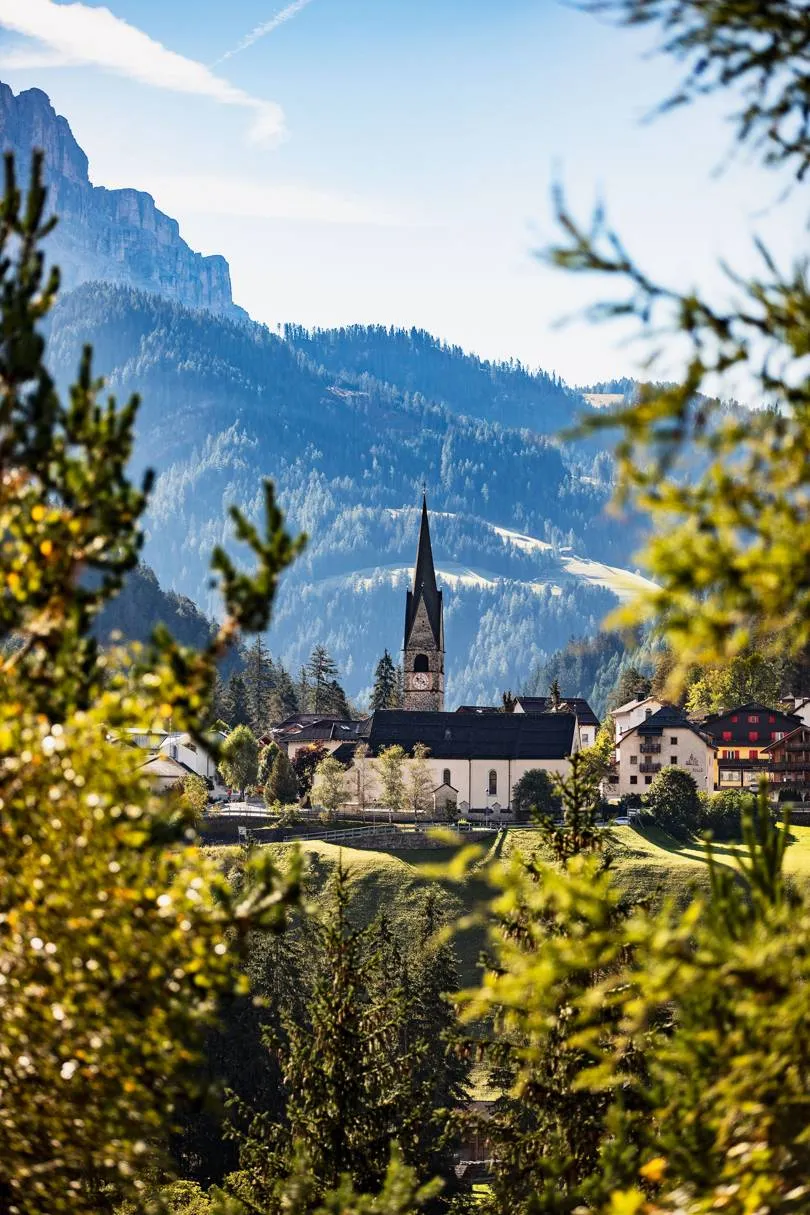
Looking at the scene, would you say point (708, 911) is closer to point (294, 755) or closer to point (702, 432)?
point (702, 432)

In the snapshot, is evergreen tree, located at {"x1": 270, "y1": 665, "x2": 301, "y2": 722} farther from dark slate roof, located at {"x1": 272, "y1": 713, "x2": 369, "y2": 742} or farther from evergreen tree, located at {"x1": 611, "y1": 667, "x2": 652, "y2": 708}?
evergreen tree, located at {"x1": 611, "y1": 667, "x2": 652, "y2": 708}

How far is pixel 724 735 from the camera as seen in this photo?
119 metres

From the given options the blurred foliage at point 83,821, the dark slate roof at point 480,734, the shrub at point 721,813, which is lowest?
the shrub at point 721,813

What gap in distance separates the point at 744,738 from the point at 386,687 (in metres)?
51.8

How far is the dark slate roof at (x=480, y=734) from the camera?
375 feet

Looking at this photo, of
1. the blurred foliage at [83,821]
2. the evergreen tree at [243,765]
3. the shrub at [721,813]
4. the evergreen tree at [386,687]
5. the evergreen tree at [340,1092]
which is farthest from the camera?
the evergreen tree at [386,687]

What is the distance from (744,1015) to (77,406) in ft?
17.1

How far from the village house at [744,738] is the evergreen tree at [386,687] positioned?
46.1 m

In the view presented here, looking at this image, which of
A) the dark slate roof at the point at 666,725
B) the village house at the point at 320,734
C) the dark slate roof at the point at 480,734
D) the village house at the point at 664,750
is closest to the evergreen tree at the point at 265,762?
the village house at the point at 320,734

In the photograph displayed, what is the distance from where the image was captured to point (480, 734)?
11581 centimetres

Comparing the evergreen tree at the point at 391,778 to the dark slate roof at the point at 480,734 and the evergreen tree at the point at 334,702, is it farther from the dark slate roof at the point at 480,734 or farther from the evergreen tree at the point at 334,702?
the evergreen tree at the point at 334,702

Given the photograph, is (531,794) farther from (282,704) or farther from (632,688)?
(282,704)

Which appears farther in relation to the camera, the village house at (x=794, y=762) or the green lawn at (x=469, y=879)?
the village house at (x=794, y=762)

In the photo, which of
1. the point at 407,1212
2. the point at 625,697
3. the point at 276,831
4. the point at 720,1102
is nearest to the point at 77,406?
the point at 720,1102
